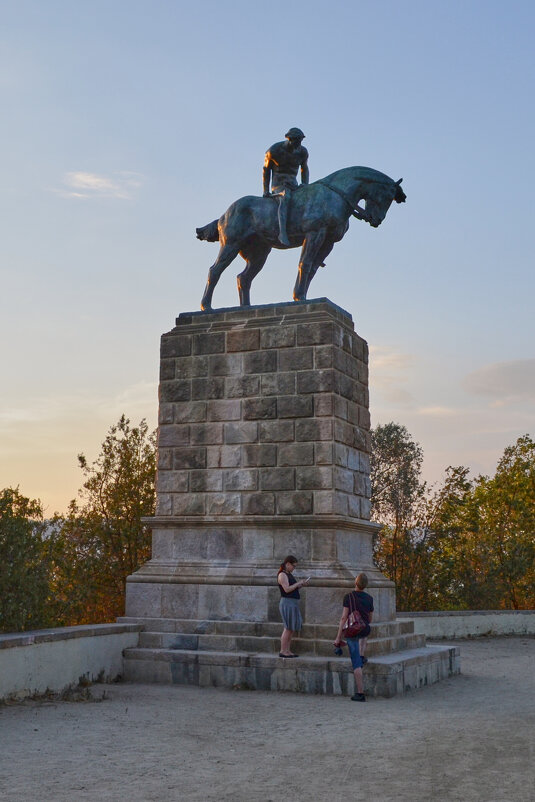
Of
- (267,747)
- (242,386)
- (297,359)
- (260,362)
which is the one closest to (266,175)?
(260,362)

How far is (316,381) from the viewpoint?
13438mm

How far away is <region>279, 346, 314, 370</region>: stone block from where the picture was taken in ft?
44.5

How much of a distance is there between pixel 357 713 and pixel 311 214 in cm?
797

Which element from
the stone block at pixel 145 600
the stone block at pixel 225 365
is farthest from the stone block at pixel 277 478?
the stone block at pixel 145 600

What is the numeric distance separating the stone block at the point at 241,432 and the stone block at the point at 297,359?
101 cm

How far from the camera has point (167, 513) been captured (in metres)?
14.0

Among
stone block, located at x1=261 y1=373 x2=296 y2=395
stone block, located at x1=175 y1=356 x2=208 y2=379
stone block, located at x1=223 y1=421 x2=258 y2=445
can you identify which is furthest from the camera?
stone block, located at x1=175 y1=356 x2=208 y2=379

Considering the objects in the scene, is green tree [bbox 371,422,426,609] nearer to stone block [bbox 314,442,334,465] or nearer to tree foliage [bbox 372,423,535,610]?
tree foliage [bbox 372,423,535,610]

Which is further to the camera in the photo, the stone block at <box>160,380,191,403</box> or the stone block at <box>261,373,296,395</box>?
the stone block at <box>160,380,191,403</box>

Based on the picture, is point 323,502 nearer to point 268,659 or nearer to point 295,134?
point 268,659

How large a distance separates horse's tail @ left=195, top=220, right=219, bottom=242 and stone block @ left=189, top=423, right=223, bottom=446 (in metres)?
3.68

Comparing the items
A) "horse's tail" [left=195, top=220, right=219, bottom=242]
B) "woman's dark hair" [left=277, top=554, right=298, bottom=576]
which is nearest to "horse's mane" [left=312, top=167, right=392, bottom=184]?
"horse's tail" [left=195, top=220, right=219, bottom=242]

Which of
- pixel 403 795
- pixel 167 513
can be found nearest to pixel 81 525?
pixel 167 513

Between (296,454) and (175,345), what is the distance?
2898 mm
